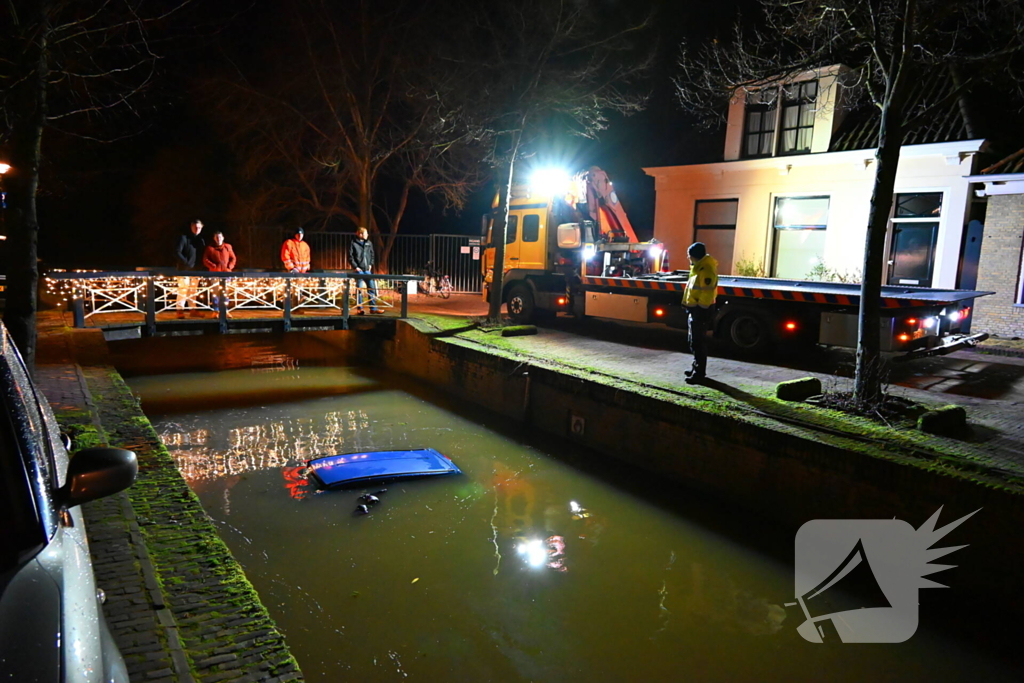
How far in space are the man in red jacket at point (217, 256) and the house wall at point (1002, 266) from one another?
14.5m

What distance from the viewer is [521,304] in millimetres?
15305

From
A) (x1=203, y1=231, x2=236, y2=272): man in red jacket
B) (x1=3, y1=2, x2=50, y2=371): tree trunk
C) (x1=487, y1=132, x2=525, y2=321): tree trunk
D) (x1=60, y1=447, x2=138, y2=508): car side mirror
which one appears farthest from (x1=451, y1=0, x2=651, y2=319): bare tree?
(x1=60, y1=447, x2=138, y2=508): car side mirror

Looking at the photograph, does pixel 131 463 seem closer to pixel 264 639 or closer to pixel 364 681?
pixel 264 639

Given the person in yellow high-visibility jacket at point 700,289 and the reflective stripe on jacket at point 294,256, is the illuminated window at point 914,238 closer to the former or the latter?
the person in yellow high-visibility jacket at point 700,289

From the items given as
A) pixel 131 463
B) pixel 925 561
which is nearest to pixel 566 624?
pixel 925 561

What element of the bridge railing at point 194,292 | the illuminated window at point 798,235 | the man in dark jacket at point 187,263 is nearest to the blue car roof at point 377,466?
the bridge railing at point 194,292

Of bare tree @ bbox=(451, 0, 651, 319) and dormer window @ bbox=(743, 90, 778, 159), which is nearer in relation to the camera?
bare tree @ bbox=(451, 0, 651, 319)

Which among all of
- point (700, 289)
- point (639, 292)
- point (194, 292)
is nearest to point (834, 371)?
point (700, 289)

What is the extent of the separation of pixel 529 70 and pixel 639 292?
15.8 ft

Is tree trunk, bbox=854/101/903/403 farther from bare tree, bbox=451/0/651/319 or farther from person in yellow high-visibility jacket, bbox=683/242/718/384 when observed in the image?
bare tree, bbox=451/0/651/319

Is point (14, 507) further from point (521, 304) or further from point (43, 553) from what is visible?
point (521, 304)

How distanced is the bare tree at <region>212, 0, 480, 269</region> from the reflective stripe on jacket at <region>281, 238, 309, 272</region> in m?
4.55

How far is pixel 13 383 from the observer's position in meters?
1.98

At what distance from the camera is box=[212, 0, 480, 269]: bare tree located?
1706 cm
